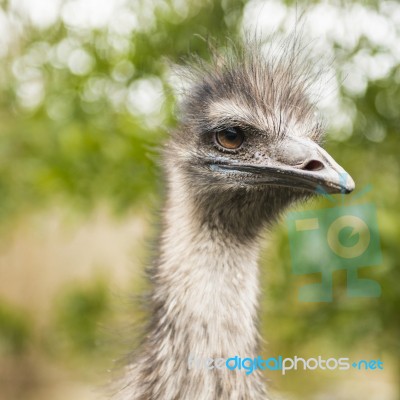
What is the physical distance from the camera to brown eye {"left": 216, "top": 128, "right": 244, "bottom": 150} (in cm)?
110

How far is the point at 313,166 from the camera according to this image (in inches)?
39.2

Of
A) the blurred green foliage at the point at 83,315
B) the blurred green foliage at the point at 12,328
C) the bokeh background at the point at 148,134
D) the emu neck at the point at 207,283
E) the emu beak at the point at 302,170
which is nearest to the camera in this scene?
the emu beak at the point at 302,170

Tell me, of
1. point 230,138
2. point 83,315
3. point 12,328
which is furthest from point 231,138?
point 12,328

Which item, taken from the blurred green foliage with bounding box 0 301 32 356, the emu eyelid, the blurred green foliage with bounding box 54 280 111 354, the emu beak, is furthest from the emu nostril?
the blurred green foliage with bounding box 0 301 32 356

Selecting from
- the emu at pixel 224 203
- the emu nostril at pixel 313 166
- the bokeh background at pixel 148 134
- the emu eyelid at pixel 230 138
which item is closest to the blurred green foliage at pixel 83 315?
the bokeh background at pixel 148 134

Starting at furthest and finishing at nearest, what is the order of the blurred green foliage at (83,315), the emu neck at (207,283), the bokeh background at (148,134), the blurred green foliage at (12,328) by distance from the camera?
the blurred green foliage at (12,328)
the blurred green foliage at (83,315)
the bokeh background at (148,134)
the emu neck at (207,283)

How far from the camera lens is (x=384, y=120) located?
5.70 ft

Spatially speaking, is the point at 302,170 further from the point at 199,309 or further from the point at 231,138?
the point at 199,309

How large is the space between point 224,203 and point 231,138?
0.36 feet

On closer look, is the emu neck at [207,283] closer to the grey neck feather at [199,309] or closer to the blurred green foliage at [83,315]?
the grey neck feather at [199,309]

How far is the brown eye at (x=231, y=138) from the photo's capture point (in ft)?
3.60

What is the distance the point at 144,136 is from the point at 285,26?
0.43 meters

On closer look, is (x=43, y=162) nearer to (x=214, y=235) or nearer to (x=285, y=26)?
(x=285, y=26)

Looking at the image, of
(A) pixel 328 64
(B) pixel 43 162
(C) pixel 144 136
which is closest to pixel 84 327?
(B) pixel 43 162
